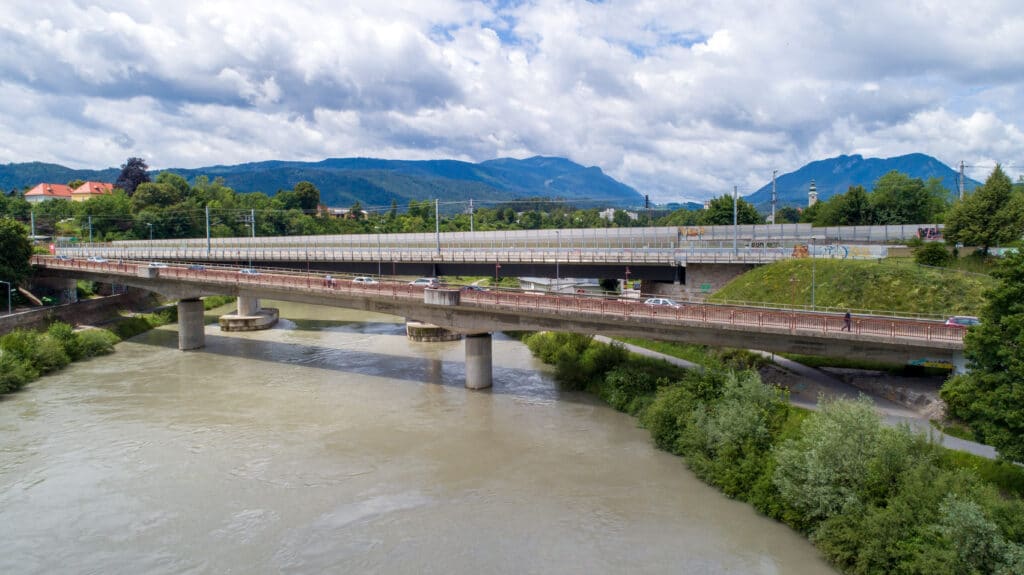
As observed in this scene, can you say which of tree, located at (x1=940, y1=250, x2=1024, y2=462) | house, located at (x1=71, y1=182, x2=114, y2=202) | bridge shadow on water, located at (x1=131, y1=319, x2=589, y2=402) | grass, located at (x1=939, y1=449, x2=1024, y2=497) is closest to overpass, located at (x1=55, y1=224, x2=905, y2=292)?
bridge shadow on water, located at (x1=131, y1=319, x2=589, y2=402)

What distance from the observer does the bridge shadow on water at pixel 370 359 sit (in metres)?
41.3

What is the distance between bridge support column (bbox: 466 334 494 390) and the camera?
40406 mm

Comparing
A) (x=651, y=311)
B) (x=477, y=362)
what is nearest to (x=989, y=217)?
(x=651, y=311)

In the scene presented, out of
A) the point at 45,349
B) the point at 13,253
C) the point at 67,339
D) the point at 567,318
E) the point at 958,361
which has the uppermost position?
the point at 13,253

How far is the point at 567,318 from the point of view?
121 ft

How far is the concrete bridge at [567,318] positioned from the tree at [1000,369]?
5.85 meters

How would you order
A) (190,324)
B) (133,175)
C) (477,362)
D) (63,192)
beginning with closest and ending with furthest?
(477,362), (190,324), (133,175), (63,192)

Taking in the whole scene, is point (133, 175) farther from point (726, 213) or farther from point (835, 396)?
point (835, 396)

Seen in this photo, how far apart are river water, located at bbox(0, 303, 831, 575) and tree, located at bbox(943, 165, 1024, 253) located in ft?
104

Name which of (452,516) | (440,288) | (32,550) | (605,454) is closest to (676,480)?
(605,454)

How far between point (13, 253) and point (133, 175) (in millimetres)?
98533

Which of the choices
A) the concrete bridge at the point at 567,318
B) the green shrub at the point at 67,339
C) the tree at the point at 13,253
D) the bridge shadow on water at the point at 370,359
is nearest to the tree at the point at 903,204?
the bridge shadow on water at the point at 370,359

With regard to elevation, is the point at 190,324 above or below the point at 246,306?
below

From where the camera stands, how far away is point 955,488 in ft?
61.7
